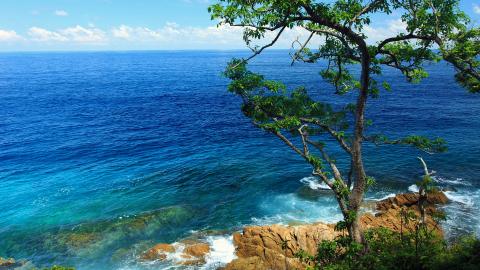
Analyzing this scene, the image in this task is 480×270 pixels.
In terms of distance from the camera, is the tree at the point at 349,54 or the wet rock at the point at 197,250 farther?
the wet rock at the point at 197,250

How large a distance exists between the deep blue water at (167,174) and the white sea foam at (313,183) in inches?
31.2

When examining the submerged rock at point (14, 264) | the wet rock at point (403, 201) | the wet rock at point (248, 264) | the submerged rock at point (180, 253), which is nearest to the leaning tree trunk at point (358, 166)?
the wet rock at point (248, 264)

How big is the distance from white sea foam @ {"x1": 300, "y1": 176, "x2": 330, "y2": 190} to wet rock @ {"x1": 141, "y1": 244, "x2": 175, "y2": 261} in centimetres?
1987

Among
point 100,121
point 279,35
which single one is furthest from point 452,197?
point 100,121

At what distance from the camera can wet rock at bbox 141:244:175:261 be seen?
3216 centimetres

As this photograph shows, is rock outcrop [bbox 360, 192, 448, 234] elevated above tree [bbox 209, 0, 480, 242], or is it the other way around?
tree [bbox 209, 0, 480, 242]

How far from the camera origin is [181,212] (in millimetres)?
40625

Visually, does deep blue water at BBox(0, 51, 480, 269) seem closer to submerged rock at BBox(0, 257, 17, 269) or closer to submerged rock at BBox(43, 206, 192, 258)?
submerged rock at BBox(43, 206, 192, 258)

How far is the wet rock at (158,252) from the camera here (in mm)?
32156

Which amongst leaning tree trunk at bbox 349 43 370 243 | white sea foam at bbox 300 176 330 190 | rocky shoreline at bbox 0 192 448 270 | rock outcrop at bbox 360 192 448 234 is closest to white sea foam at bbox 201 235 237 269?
rocky shoreline at bbox 0 192 448 270

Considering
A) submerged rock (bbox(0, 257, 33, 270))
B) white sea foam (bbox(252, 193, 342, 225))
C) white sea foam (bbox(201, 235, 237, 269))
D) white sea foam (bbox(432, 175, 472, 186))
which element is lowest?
submerged rock (bbox(0, 257, 33, 270))

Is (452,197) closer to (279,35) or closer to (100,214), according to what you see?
(279,35)

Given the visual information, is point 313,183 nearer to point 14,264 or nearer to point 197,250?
point 197,250

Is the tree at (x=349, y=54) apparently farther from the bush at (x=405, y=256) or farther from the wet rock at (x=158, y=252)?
the wet rock at (x=158, y=252)
